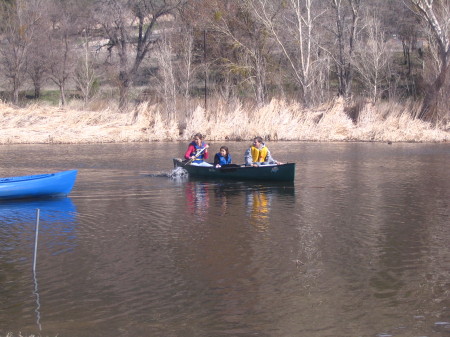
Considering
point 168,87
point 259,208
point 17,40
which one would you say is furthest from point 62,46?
point 259,208

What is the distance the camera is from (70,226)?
1345cm

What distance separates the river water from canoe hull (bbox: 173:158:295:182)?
0.26 m

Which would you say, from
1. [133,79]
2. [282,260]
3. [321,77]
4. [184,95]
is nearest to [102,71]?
[133,79]

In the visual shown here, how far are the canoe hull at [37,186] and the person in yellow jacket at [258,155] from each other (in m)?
4.97

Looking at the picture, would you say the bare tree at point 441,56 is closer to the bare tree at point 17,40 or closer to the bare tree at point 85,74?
the bare tree at point 85,74

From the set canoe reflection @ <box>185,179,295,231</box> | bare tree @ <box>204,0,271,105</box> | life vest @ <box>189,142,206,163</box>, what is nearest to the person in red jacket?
life vest @ <box>189,142,206,163</box>

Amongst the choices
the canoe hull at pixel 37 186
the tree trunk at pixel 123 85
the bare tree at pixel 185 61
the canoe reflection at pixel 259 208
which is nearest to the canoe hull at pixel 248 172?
the canoe reflection at pixel 259 208

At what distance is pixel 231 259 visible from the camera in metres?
10.8

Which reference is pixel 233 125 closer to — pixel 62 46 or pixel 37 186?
pixel 37 186

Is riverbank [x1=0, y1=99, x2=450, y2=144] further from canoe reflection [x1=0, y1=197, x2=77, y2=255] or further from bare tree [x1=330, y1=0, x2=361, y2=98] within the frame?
canoe reflection [x1=0, y1=197, x2=77, y2=255]

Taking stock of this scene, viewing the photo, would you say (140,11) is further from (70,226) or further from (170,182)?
(70,226)

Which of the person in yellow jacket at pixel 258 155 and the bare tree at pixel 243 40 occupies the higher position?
the bare tree at pixel 243 40

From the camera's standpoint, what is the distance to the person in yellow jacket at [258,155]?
62.8 feet

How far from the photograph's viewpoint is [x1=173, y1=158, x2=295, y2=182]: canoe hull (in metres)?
18.3
